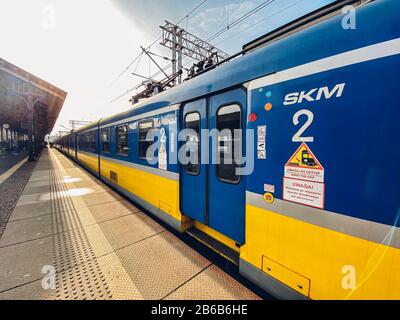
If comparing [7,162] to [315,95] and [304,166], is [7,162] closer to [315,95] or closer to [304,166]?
[304,166]

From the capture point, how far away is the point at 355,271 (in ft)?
4.86

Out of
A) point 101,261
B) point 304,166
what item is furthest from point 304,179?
point 101,261

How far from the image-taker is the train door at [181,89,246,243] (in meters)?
2.51

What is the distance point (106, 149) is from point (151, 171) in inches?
161

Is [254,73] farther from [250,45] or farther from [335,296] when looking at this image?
[335,296]

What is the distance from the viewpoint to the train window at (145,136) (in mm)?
4391

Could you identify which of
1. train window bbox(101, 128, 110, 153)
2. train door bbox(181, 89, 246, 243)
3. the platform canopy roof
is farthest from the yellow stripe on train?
the platform canopy roof

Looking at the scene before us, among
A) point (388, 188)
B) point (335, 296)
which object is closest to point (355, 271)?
point (335, 296)

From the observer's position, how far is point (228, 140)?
2.65 metres

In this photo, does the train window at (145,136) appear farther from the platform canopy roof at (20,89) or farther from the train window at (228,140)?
the platform canopy roof at (20,89)

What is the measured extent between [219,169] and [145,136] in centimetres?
250

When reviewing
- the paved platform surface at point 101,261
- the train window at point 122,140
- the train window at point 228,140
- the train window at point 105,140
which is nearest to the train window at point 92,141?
the train window at point 105,140

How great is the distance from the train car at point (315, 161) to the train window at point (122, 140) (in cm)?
345
